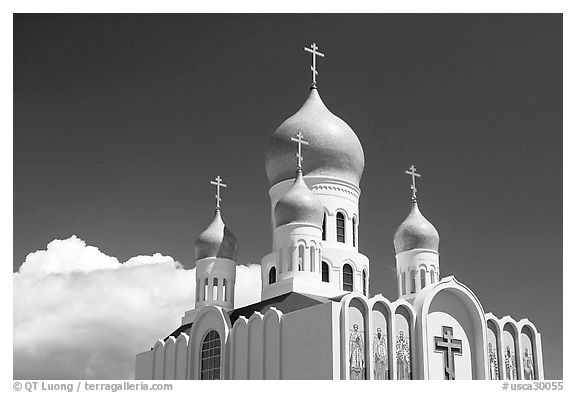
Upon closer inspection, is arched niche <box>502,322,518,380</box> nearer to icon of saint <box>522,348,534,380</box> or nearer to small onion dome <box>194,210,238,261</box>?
icon of saint <box>522,348,534,380</box>

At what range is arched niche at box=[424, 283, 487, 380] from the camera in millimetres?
23344

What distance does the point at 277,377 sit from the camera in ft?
74.6

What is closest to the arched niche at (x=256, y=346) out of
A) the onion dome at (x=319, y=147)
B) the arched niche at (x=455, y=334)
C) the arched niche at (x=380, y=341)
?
the arched niche at (x=380, y=341)

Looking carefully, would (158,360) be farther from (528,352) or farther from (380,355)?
(528,352)

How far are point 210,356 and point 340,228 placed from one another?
656cm

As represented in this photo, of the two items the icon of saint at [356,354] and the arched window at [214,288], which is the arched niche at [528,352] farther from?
the arched window at [214,288]

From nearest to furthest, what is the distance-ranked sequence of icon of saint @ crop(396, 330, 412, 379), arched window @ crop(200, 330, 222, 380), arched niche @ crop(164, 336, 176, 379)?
1. icon of saint @ crop(396, 330, 412, 379)
2. arched window @ crop(200, 330, 222, 380)
3. arched niche @ crop(164, 336, 176, 379)

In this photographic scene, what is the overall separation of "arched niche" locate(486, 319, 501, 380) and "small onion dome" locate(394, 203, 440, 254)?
488 cm

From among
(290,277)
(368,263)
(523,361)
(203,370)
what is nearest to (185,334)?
(203,370)

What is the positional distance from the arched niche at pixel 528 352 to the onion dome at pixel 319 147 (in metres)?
8.14

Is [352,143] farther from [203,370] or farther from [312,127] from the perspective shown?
[203,370]

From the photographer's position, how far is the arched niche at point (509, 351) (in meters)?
24.8

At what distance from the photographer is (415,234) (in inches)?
1147

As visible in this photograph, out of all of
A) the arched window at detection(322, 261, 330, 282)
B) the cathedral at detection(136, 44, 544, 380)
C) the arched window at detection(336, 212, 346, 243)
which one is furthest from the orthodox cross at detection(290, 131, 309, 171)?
the arched window at detection(322, 261, 330, 282)
